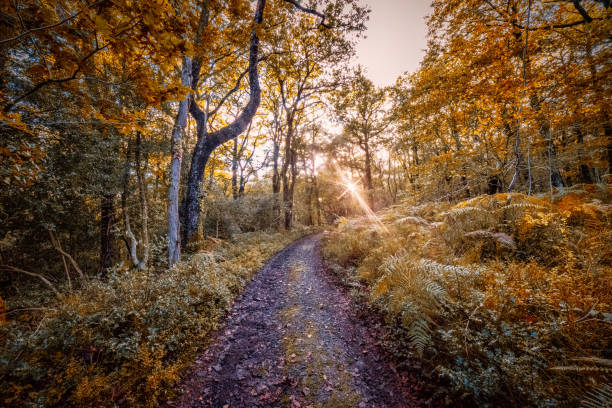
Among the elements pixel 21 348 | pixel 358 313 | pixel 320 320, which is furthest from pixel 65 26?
pixel 358 313

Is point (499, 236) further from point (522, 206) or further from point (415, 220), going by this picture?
point (415, 220)

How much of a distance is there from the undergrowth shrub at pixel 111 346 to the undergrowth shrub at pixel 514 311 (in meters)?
3.56

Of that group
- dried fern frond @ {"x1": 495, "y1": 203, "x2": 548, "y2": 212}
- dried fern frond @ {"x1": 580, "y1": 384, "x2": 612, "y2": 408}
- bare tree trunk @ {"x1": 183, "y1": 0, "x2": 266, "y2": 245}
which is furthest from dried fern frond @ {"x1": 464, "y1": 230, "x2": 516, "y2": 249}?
bare tree trunk @ {"x1": 183, "y1": 0, "x2": 266, "y2": 245}

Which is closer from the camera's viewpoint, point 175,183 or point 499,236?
point 499,236

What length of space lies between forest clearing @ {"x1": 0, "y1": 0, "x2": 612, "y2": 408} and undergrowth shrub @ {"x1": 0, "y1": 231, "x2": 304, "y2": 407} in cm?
3

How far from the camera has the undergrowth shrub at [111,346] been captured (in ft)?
7.66

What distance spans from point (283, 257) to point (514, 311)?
7984mm

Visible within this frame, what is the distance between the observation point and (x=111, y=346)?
2.80m

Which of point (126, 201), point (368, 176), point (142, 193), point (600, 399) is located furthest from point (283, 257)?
point (368, 176)

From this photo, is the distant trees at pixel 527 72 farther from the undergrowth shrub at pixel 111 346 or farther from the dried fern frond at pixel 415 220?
A: the undergrowth shrub at pixel 111 346

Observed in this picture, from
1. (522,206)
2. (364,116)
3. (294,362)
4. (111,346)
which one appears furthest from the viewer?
(364,116)

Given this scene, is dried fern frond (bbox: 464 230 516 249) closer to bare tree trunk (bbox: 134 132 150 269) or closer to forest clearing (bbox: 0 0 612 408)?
forest clearing (bbox: 0 0 612 408)

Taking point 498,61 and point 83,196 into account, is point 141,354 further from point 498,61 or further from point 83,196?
point 498,61

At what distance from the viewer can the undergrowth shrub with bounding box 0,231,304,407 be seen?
2.33 meters
